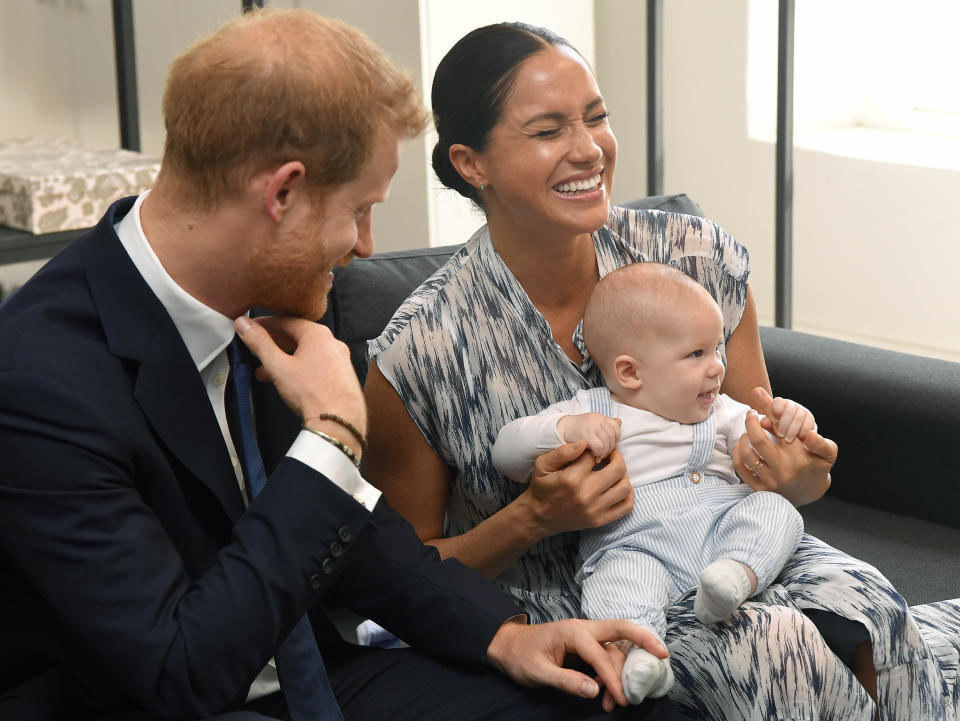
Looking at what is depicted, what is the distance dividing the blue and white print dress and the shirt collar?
454 millimetres

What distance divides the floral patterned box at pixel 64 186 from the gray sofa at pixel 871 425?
125 centimetres

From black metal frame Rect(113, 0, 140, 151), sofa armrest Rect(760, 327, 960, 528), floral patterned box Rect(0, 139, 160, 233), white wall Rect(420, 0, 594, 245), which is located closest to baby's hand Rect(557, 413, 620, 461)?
sofa armrest Rect(760, 327, 960, 528)

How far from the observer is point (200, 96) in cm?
126

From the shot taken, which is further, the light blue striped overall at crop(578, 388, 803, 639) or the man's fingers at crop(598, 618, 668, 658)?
the light blue striped overall at crop(578, 388, 803, 639)

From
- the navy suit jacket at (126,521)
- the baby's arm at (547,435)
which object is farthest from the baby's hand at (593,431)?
the navy suit jacket at (126,521)

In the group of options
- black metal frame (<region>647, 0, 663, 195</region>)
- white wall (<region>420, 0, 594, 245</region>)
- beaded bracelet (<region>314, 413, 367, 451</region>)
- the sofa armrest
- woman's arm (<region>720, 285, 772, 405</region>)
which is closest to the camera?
beaded bracelet (<region>314, 413, 367, 451</region>)

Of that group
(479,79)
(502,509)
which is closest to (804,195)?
(479,79)

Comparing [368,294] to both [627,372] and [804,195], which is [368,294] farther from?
[804,195]

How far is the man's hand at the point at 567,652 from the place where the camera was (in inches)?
55.0

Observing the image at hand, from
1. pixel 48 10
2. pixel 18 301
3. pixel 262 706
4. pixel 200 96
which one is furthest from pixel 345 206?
pixel 48 10

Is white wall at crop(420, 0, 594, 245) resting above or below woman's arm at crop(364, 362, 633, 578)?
above

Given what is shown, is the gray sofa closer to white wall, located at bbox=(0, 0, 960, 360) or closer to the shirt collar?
the shirt collar

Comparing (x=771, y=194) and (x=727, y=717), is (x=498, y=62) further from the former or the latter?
(x=771, y=194)

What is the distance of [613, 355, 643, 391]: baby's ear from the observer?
1.73m
